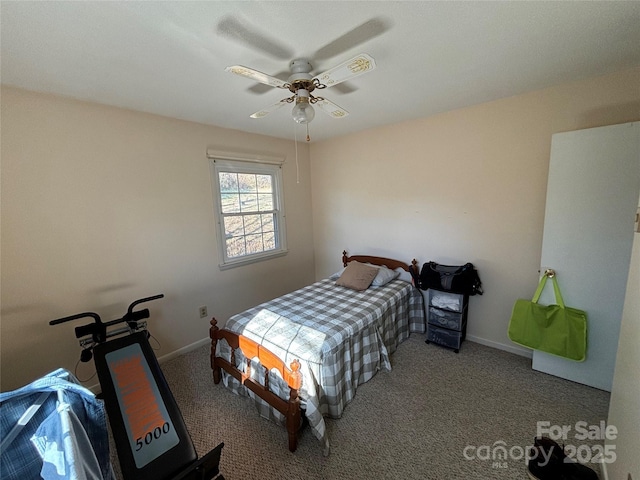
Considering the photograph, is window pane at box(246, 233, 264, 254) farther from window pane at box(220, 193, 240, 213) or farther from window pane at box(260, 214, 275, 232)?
window pane at box(220, 193, 240, 213)

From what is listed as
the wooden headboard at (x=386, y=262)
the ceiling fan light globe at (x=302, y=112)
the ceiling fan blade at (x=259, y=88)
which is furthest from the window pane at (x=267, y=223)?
the ceiling fan light globe at (x=302, y=112)

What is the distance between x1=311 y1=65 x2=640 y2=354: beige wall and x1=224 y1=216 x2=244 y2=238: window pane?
1.51 m

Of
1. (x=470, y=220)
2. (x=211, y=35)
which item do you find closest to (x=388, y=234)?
(x=470, y=220)

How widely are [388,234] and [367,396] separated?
1.88 meters

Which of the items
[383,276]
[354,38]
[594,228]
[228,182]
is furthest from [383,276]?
[354,38]

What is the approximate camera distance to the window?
3.06m

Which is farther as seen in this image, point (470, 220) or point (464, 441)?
point (470, 220)

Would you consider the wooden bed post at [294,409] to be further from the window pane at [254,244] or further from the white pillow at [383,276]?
the window pane at [254,244]

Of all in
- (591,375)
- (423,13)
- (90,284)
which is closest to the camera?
(423,13)

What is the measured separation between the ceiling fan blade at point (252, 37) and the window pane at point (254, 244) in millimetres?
2215

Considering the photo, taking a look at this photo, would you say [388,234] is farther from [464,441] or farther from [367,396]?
[464,441]

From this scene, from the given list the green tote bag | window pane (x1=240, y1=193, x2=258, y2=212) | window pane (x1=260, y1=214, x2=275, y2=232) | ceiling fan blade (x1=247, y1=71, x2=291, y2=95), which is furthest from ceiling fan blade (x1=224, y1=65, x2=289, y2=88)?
the green tote bag

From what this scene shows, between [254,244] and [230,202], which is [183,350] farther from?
[230,202]

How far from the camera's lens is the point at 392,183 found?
3.19 metres
